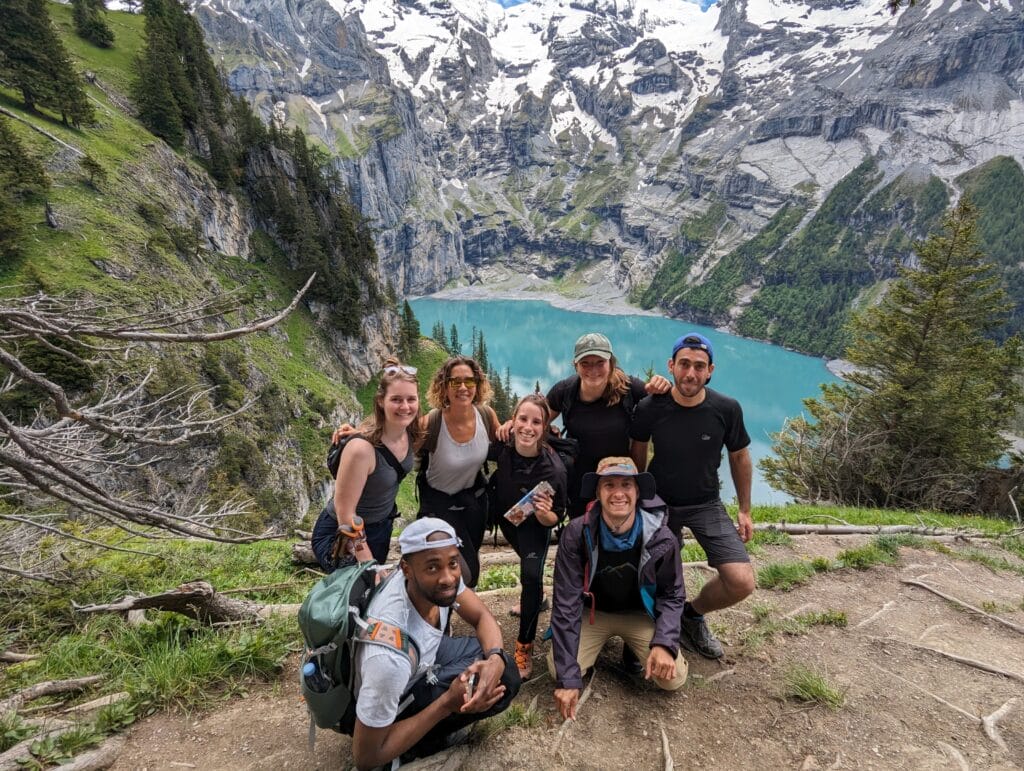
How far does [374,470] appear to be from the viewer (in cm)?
427

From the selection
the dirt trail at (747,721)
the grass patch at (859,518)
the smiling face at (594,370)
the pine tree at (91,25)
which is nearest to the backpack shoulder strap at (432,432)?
the smiling face at (594,370)

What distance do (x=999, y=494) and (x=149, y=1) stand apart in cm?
6766

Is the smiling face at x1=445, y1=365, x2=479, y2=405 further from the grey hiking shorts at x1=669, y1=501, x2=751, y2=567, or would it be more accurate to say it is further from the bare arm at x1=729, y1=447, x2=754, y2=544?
the bare arm at x1=729, y1=447, x2=754, y2=544

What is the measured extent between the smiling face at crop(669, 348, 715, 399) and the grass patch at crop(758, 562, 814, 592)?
3.30 metres

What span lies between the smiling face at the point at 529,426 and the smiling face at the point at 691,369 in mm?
1305

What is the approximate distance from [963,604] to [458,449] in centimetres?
629

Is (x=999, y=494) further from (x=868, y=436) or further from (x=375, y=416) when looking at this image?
(x=375, y=416)

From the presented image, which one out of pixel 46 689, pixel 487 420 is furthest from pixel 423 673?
pixel 46 689

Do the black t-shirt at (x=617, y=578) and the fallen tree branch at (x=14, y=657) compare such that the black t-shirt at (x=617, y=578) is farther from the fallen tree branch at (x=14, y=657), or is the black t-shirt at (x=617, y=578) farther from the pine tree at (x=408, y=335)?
the pine tree at (x=408, y=335)

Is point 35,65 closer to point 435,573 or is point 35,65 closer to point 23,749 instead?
point 23,749

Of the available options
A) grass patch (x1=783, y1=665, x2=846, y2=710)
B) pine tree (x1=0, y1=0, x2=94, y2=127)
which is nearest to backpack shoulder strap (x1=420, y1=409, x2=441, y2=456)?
grass patch (x1=783, y1=665, x2=846, y2=710)

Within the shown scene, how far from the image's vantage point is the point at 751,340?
15388 centimetres

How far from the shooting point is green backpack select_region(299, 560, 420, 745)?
275cm

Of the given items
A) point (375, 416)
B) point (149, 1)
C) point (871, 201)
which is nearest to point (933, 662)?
point (375, 416)
